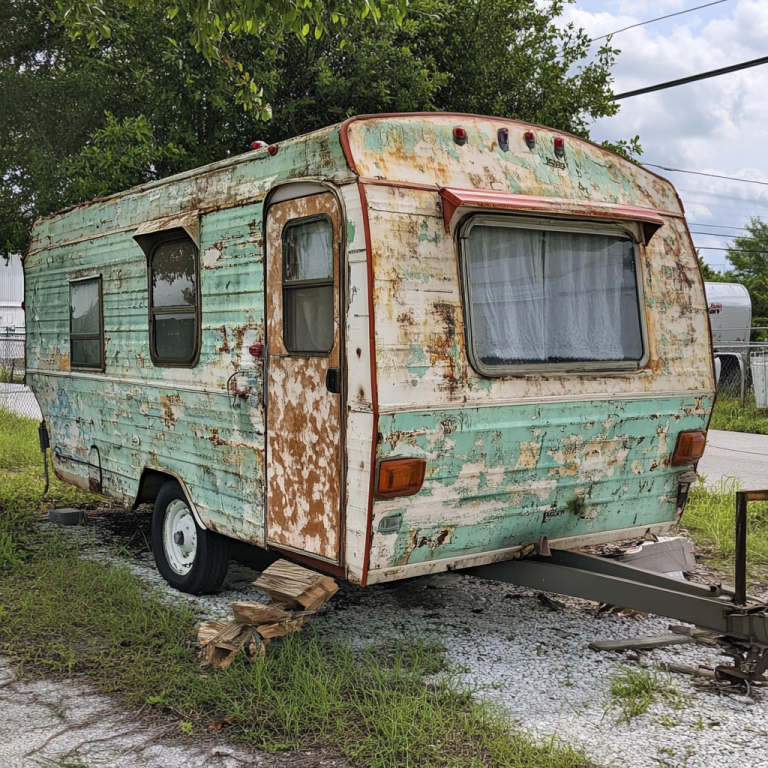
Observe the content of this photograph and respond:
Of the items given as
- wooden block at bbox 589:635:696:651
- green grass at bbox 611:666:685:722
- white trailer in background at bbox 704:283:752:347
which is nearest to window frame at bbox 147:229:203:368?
wooden block at bbox 589:635:696:651

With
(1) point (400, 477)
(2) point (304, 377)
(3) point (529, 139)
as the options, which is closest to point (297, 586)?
(1) point (400, 477)

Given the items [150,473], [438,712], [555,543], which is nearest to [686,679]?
[555,543]

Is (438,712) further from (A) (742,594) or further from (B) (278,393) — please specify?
(B) (278,393)

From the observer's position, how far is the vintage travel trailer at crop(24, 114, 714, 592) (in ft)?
13.6

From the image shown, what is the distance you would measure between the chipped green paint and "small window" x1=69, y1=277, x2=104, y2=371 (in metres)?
3.43

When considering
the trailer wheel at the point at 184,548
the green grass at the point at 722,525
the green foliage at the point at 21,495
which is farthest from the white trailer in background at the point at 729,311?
the trailer wheel at the point at 184,548

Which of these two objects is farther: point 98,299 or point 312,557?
point 98,299

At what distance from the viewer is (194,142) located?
9.80 meters

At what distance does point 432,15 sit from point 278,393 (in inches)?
269

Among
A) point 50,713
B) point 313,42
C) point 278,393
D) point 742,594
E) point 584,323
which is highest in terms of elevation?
point 313,42

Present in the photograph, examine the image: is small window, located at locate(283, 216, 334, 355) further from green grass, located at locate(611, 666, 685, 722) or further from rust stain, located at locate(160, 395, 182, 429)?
green grass, located at locate(611, 666, 685, 722)

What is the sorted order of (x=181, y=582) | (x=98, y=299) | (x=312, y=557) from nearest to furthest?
(x=312, y=557), (x=181, y=582), (x=98, y=299)

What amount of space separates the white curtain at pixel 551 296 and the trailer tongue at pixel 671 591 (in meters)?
1.08

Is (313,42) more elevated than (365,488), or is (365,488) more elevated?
(313,42)
